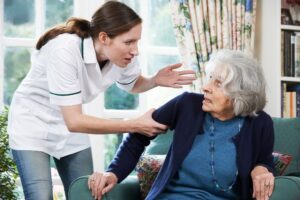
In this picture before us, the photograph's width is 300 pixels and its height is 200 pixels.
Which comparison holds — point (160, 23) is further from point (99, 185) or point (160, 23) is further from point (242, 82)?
point (99, 185)

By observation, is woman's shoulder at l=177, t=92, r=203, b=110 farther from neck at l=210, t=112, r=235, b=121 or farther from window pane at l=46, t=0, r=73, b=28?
window pane at l=46, t=0, r=73, b=28

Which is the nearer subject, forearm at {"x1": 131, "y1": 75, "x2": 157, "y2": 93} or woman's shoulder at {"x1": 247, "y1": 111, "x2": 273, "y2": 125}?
woman's shoulder at {"x1": 247, "y1": 111, "x2": 273, "y2": 125}

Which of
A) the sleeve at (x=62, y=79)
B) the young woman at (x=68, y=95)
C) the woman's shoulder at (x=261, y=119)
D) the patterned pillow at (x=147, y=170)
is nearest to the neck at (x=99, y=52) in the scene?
the young woman at (x=68, y=95)

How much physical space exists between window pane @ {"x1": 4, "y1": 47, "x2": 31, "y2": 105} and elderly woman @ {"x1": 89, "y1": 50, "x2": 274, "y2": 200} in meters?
1.39

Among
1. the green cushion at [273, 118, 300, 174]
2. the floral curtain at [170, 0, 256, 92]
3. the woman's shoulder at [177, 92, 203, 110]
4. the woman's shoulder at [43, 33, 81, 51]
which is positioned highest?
A: the floral curtain at [170, 0, 256, 92]

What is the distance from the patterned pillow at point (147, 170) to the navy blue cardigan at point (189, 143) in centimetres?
26

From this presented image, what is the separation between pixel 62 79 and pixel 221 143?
2.26ft

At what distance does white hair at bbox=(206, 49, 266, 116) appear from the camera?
2289 mm

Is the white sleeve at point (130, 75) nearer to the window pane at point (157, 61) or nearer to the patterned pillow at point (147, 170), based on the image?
the patterned pillow at point (147, 170)

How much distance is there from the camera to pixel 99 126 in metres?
2.26

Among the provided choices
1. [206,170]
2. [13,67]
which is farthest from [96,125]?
[13,67]

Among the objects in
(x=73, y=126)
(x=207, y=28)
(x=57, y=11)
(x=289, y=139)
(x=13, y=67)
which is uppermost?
(x=57, y=11)

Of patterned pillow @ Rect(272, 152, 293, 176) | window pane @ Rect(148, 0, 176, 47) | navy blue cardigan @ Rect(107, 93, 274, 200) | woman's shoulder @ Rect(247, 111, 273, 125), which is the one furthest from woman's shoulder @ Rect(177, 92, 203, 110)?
window pane @ Rect(148, 0, 176, 47)

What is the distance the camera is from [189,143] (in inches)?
91.3
